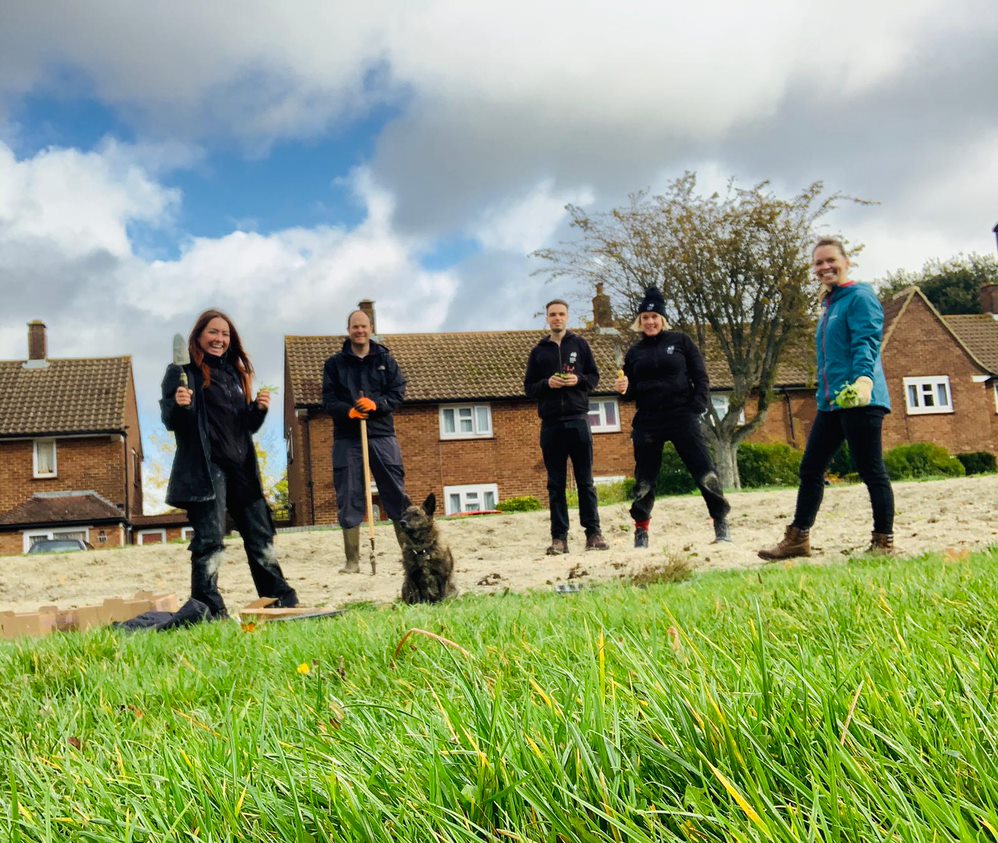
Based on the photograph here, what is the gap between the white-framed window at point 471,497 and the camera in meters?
35.9

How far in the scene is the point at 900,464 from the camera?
27844 mm

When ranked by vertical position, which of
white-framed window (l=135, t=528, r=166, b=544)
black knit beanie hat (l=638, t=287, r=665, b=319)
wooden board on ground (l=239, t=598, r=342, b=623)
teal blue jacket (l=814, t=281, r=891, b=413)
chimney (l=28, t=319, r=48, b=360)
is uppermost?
chimney (l=28, t=319, r=48, b=360)

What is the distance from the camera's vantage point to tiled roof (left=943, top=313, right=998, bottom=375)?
43969mm

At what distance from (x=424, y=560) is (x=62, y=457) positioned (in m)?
35.5

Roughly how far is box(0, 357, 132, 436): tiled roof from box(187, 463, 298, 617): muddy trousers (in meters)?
33.8

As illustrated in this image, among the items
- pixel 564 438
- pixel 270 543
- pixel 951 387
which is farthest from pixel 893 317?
pixel 270 543

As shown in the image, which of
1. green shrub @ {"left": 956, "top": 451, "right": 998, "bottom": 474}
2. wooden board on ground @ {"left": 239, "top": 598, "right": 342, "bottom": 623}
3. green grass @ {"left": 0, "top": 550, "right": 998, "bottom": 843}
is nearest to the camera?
green grass @ {"left": 0, "top": 550, "right": 998, "bottom": 843}

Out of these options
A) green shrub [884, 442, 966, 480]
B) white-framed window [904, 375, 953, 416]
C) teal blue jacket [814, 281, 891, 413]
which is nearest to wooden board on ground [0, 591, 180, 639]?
teal blue jacket [814, 281, 891, 413]

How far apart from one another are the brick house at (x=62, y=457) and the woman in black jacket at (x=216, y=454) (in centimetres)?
3193

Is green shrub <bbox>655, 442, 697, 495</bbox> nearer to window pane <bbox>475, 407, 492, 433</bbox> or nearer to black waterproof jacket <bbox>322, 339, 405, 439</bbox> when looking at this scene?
window pane <bbox>475, 407, 492, 433</bbox>

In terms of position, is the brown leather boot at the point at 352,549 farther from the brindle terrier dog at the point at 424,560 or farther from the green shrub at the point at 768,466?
the green shrub at the point at 768,466

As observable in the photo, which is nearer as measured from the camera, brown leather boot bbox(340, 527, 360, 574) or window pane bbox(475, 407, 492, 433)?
brown leather boot bbox(340, 527, 360, 574)

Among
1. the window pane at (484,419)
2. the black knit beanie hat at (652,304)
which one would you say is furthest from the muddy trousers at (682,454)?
the window pane at (484,419)

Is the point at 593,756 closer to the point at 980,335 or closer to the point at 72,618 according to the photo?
the point at 72,618
